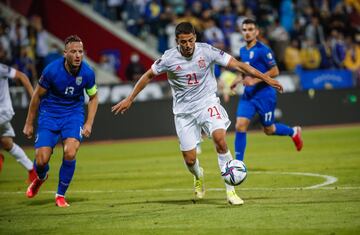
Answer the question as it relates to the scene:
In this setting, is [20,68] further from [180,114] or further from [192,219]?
[192,219]

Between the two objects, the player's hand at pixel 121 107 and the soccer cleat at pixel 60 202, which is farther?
the soccer cleat at pixel 60 202

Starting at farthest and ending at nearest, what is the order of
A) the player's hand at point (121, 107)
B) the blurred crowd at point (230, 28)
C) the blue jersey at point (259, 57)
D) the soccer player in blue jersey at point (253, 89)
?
the blurred crowd at point (230, 28) → the blue jersey at point (259, 57) → the soccer player in blue jersey at point (253, 89) → the player's hand at point (121, 107)

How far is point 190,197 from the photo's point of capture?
11250mm

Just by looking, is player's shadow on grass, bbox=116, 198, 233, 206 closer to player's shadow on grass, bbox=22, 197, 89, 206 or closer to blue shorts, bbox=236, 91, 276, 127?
player's shadow on grass, bbox=22, 197, 89, 206

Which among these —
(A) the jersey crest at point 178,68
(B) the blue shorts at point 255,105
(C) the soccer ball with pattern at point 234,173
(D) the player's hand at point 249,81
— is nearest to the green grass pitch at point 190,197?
(C) the soccer ball with pattern at point 234,173

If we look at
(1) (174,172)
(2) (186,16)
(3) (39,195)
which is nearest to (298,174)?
(1) (174,172)

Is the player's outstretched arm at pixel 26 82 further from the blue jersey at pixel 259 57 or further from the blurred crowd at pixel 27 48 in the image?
the blurred crowd at pixel 27 48

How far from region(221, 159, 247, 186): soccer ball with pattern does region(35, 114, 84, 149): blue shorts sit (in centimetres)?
232

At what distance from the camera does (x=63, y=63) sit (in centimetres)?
1082

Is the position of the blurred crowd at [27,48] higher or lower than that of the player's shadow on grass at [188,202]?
higher

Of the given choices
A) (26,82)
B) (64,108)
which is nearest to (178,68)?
(64,108)

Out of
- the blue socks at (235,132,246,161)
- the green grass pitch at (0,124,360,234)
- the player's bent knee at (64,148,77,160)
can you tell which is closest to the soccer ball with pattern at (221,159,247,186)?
the green grass pitch at (0,124,360,234)

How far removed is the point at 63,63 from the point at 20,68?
13.7 metres

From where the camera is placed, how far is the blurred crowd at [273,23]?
2634 centimetres
